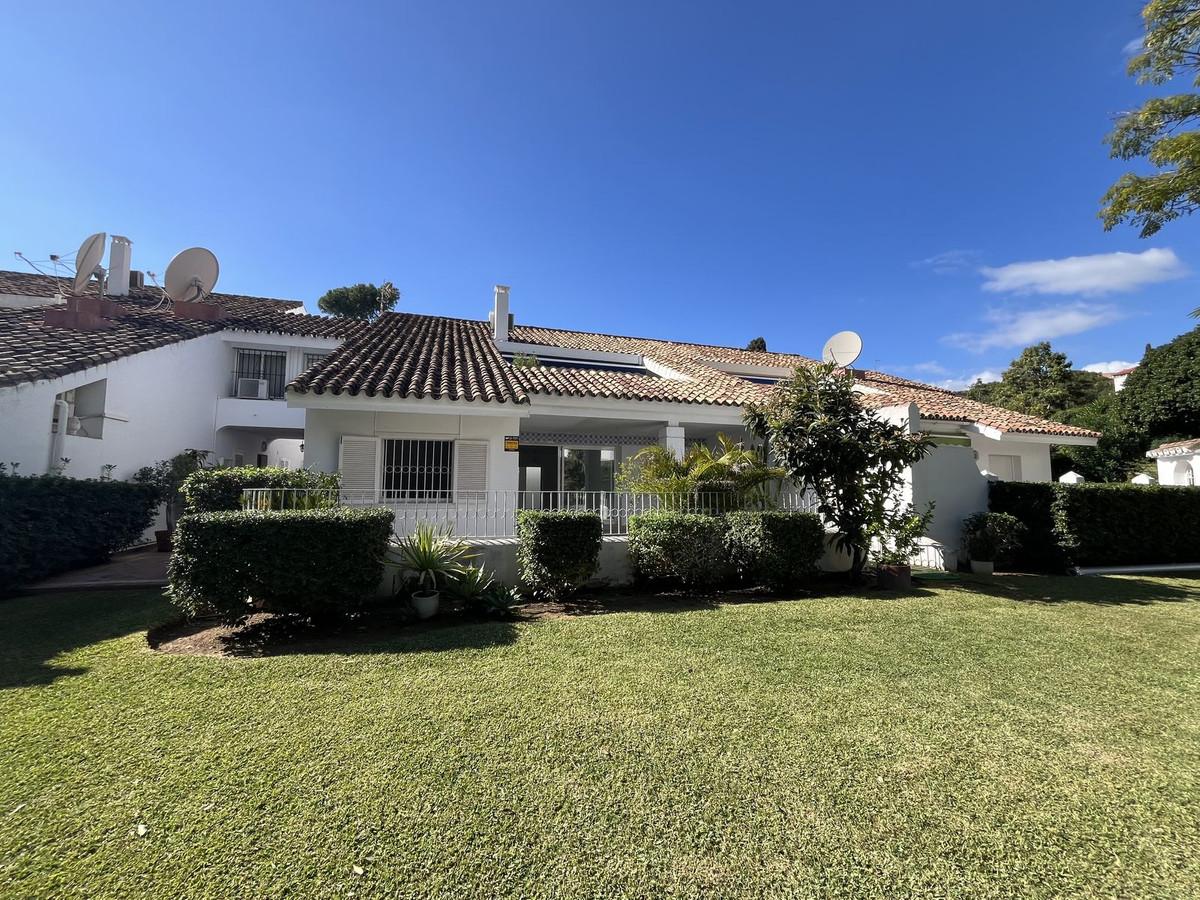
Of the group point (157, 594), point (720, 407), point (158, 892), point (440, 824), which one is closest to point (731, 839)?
point (440, 824)

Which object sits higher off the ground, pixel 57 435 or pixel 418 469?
pixel 57 435

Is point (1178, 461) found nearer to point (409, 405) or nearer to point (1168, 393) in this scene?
point (1168, 393)

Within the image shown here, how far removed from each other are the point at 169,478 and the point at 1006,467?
25506 millimetres

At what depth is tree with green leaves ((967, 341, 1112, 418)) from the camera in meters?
32.5

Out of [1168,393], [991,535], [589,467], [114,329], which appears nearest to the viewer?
[991,535]

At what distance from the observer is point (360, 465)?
9898mm

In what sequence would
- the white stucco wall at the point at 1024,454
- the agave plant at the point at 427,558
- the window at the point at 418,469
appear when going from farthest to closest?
the white stucco wall at the point at 1024,454, the window at the point at 418,469, the agave plant at the point at 427,558

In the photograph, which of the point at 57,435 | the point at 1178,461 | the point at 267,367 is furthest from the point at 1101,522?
the point at 267,367

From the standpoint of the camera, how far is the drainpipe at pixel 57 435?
10367mm

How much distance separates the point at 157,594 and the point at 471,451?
18.4 ft

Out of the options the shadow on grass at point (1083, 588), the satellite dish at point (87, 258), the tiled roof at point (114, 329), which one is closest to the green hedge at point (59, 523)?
the tiled roof at point (114, 329)

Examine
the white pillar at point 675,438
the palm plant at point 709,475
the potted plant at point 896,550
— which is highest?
the white pillar at point 675,438

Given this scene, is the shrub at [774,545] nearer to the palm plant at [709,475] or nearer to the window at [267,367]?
the palm plant at [709,475]

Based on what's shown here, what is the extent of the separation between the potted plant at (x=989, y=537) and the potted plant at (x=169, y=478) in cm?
1927
